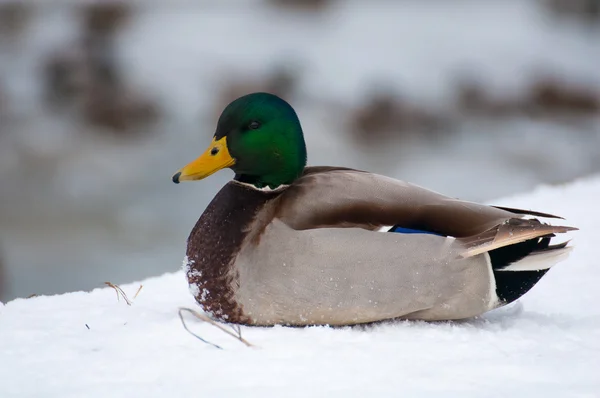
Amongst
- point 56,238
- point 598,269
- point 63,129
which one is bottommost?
point 56,238

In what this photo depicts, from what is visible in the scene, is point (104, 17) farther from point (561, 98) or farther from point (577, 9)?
point (577, 9)

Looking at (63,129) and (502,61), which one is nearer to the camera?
(63,129)

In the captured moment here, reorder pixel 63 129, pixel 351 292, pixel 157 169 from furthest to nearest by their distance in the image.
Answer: pixel 63 129 < pixel 157 169 < pixel 351 292

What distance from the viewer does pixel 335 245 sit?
262cm

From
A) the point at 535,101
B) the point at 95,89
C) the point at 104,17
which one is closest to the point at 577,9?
the point at 535,101

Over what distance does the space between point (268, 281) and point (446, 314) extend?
0.60 meters

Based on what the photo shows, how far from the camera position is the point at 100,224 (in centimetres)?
802

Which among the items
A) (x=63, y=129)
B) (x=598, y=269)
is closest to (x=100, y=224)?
(x=63, y=129)

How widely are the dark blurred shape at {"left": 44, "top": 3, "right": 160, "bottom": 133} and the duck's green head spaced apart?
769 centimetres

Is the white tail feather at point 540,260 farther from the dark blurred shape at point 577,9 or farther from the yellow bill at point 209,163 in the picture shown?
the dark blurred shape at point 577,9

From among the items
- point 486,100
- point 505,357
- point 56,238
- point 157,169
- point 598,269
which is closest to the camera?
point 505,357

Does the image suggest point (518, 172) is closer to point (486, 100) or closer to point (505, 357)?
point (486, 100)

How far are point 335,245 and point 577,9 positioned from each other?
13.3 meters

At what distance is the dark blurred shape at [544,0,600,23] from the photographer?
47.0 ft
